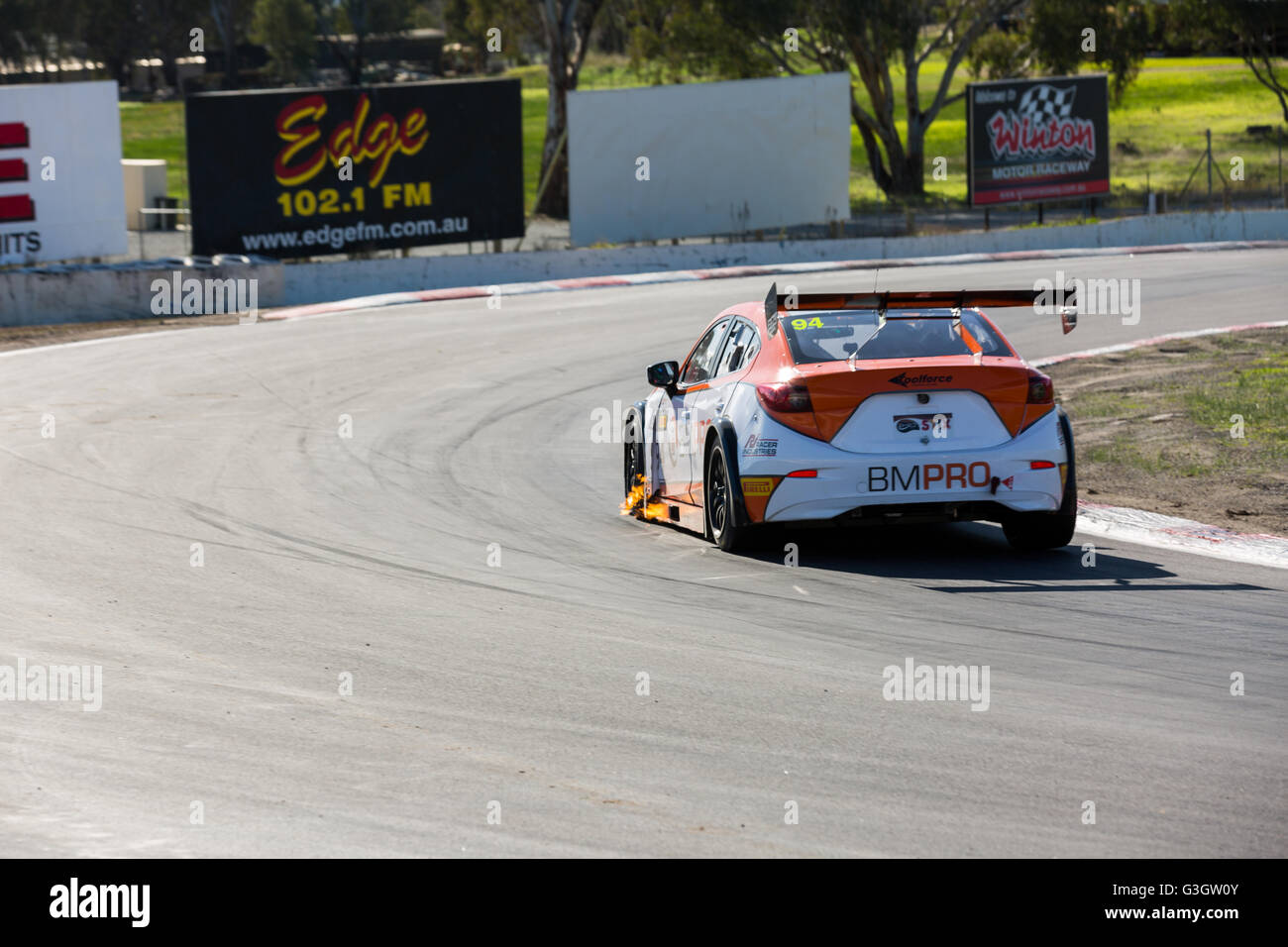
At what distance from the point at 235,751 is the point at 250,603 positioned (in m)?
2.57

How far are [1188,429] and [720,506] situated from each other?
5.35m

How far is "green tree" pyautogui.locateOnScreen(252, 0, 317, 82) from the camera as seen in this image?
93250 millimetres

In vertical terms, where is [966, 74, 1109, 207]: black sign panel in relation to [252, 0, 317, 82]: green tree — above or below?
below

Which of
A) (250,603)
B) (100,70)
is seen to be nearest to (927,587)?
(250,603)

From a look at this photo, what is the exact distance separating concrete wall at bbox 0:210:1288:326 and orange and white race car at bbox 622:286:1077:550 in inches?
684

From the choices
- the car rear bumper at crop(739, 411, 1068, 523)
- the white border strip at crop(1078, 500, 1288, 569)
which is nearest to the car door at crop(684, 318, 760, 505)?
the car rear bumper at crop(739, 411, 1068, 523)

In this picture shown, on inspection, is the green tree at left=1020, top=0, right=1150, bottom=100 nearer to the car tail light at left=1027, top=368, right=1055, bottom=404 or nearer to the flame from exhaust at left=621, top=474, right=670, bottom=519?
the flame from exhaust at left=621, top=474, right=670, bottom=519

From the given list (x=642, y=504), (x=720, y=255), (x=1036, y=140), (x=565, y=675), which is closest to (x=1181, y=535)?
(x=642, y=504)

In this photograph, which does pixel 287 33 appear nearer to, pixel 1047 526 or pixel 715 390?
pixel 715 390

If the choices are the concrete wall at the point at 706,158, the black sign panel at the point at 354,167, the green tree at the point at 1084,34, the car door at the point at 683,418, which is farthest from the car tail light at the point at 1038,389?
the green tree at the point at 1084,34

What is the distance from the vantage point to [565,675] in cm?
687

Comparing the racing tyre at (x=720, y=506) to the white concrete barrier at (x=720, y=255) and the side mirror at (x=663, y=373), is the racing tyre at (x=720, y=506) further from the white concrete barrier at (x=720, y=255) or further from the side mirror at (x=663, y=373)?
the white concrete barrier at (x=720, y=255)
